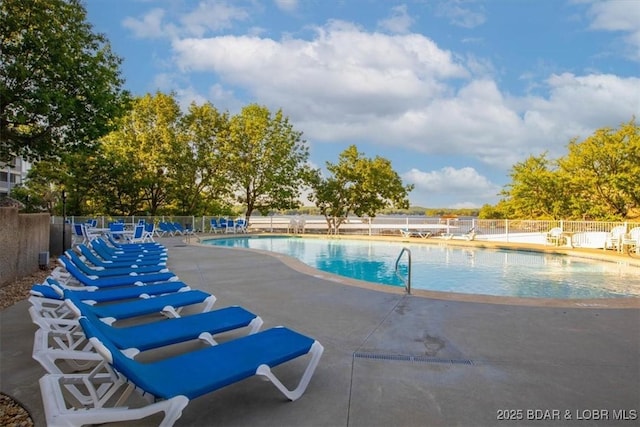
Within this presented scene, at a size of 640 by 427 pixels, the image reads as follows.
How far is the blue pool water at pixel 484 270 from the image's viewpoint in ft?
27.9

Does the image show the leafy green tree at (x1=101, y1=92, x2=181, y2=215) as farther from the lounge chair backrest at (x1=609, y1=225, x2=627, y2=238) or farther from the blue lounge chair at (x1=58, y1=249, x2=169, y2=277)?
the lounge chair backrest at (x1=609, y1=225, x2=627, y2=238)

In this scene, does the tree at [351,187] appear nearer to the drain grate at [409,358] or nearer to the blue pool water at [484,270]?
the blue pool water at [484,270]

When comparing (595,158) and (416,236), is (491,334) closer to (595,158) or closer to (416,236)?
(416,236)

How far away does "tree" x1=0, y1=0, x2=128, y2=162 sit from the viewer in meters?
8.42

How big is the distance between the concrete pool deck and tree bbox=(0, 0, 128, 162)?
561cm

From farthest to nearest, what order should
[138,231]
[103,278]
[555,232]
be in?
[555,232], [138,231], [103,278]

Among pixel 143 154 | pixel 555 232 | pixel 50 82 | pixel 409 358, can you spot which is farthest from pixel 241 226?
pixel 409 358

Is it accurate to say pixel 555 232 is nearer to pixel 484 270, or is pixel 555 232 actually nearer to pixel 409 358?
pixel 484 270

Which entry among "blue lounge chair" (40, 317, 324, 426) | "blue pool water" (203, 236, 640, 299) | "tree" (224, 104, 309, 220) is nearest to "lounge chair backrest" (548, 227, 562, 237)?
"blue pool water" (203, 236, 640, 299)

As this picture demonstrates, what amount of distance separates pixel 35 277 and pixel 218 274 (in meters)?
3.40

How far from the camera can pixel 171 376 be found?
2.30m

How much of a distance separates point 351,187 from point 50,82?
19.7 m

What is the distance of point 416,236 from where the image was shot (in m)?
21.1

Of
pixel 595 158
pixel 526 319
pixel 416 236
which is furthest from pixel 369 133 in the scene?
pixel 526 319
